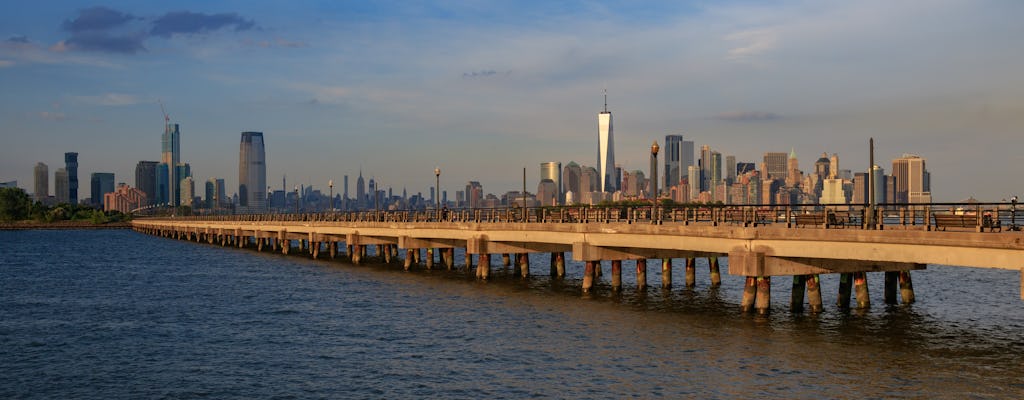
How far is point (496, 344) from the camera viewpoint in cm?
3447

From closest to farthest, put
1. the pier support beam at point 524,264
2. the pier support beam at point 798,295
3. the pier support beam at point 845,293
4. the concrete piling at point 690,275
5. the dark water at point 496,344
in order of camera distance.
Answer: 1. the dark water at point 496,344
2. the pier support beam at point 798,295
3. the pier support beam at point 845,293
4. the concrete piling at point 690,275
5. the pier support beam at point 524,264

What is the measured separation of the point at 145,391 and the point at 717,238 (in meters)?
23.8

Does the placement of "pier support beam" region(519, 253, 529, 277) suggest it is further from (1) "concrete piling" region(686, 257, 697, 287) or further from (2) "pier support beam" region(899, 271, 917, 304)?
(2) "pier support beam" region(899, 271, 917, 304)

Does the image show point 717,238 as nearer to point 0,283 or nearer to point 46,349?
point 46,349

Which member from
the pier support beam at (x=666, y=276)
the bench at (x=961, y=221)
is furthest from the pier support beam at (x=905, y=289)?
the bench at (x=961, y=221)

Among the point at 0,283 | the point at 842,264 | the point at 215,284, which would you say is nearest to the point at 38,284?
the point at 0,283

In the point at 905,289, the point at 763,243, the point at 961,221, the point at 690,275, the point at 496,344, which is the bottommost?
the point at 496,344

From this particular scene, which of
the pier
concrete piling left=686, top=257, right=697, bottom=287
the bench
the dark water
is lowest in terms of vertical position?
the dark water

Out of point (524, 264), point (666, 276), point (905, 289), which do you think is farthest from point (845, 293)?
point (524, 264)

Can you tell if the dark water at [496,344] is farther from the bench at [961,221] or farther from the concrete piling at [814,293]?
the bench at [961,221]

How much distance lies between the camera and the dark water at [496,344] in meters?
27.1

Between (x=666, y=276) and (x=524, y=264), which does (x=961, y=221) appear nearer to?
(x=666, y=276)

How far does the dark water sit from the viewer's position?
88.9 feet

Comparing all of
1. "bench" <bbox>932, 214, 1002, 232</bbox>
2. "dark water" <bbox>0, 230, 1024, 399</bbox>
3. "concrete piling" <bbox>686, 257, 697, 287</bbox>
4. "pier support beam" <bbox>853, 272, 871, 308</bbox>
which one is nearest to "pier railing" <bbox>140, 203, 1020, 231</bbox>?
"bench" <bbox>932, 214, 1002, 232</bbox>
